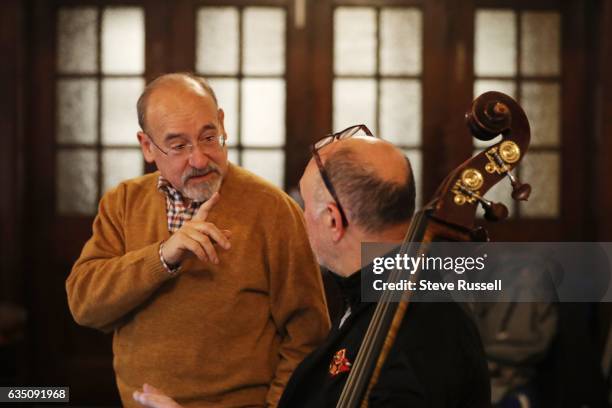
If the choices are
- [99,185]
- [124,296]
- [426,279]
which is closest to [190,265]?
[124,296]

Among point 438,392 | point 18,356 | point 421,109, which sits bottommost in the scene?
point 18,356

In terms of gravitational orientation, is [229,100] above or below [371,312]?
above

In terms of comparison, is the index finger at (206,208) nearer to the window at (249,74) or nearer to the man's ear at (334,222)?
the man's ear at (334,222)

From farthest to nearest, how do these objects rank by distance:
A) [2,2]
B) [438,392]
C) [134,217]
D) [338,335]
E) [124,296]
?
[2,2] → [134,217] → [124,296] → [338,335] → [438,392]

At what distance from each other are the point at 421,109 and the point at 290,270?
2.37 metres

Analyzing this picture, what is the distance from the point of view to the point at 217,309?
143 cm

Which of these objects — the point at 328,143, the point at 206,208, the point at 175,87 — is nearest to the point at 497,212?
the point at 328,143

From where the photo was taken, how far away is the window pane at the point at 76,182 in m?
3.71

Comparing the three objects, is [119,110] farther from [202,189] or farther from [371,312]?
[371,312]

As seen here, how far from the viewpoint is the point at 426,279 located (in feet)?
3.45

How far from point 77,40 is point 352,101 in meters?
1.22

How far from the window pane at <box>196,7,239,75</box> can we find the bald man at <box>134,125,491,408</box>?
2548mm

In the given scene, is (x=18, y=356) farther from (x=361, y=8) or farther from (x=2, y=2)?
(x=361, y=8)

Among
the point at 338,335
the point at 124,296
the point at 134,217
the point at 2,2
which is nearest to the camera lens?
the point at 338,335
